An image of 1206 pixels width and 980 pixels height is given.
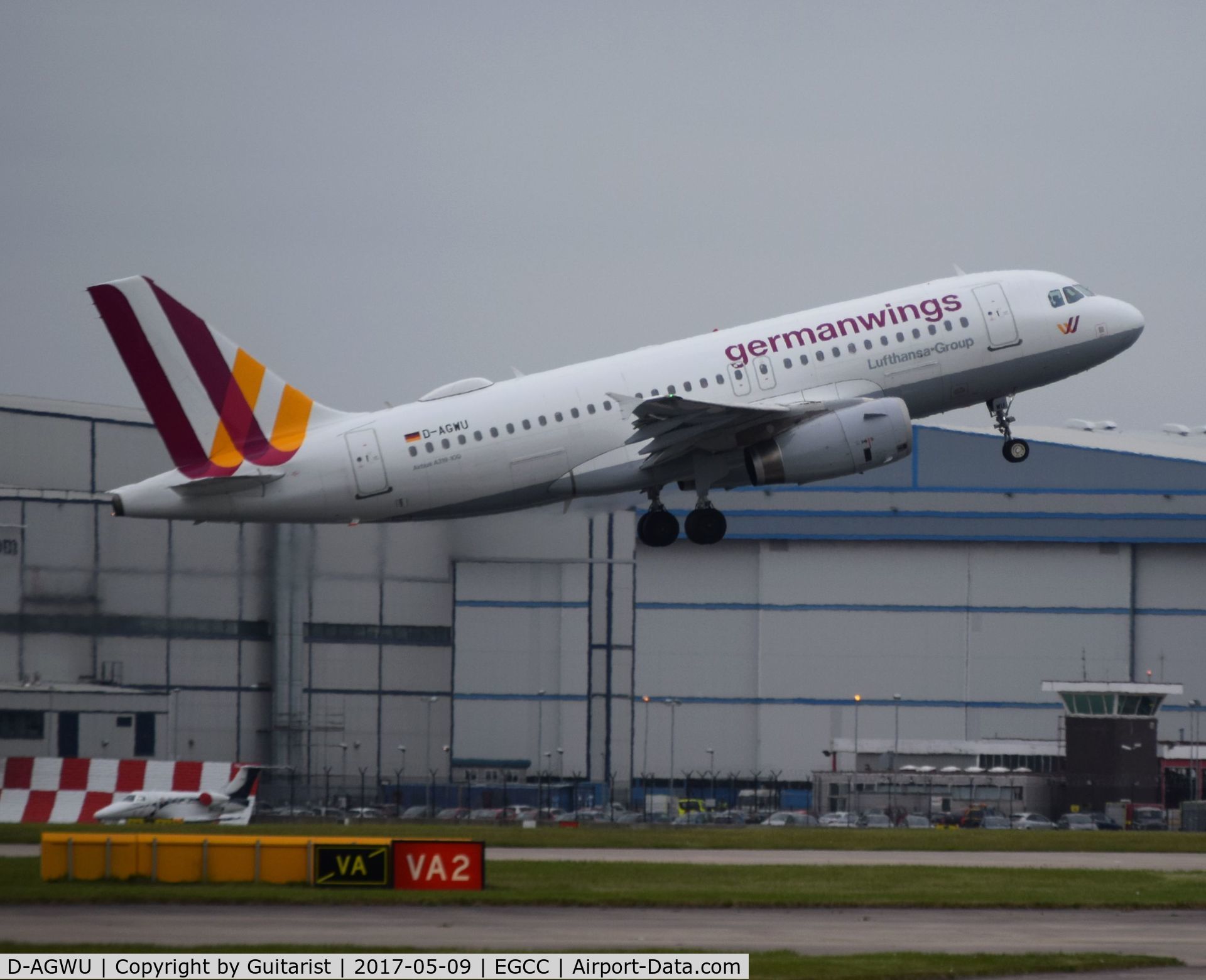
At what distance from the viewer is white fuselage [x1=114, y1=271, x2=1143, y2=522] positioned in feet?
158

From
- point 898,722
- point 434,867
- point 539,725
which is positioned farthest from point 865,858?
point 898,722

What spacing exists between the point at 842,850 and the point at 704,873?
11575 millimetres

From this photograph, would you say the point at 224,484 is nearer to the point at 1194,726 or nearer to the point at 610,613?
the point at 610,613

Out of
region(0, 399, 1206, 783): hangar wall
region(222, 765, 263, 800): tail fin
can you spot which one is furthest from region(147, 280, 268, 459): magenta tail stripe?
region(0, 399, 1206, 783): hangar wall

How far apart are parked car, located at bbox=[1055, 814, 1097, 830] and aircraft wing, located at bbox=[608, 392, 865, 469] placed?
4066 cm

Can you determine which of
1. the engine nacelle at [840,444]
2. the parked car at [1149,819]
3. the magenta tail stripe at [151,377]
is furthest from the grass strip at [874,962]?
the parked car at [1149,819]

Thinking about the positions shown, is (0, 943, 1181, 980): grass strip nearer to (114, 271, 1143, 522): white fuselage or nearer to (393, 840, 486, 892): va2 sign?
(393, 840, 486, 892): va2 sign

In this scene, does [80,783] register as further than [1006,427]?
Yes

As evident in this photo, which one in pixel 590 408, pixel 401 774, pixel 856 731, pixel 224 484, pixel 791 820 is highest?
pixel 590 408

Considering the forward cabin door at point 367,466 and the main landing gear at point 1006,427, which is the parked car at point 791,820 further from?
the forward cabin door at point 367,466

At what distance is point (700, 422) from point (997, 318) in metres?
9.47

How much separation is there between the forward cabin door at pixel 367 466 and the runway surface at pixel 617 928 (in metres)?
13.5

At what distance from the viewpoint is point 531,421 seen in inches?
1900

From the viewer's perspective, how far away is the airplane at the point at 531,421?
48.0 metres
